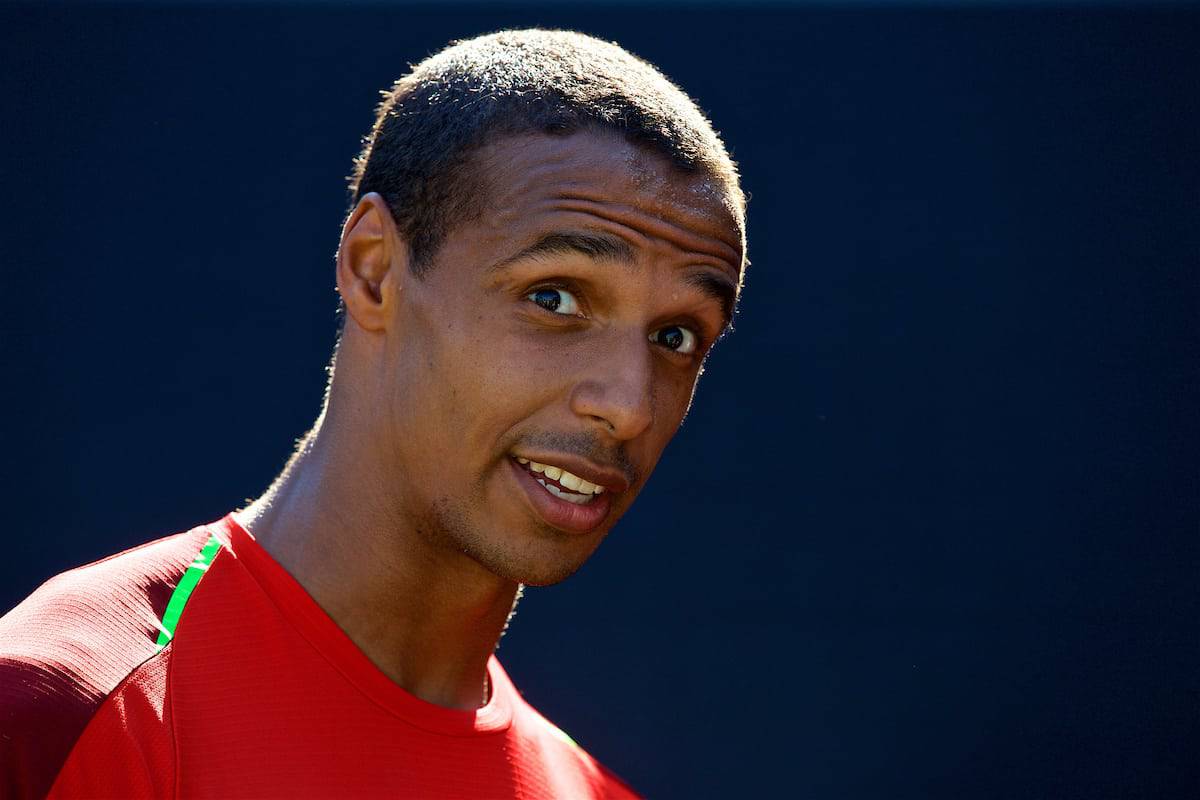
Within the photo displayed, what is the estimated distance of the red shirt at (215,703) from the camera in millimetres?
1435

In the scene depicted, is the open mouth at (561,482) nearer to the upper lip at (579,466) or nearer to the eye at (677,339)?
the upper lip at (579,466)

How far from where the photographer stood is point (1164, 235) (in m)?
3.66

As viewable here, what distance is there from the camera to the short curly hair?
1882 millimetres

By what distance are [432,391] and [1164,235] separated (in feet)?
8.58

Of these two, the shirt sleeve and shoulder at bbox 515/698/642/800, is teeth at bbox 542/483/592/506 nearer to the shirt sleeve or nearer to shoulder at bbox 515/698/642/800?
shoulder at bbox 515/698/642/800

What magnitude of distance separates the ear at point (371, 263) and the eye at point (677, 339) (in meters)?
0.39

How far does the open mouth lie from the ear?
1.04 feet

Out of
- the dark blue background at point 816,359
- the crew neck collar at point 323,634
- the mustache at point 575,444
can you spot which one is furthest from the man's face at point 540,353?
the dark blue background at point 816,359

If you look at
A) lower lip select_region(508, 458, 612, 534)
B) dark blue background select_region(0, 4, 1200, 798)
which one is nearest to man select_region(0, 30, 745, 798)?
lower lip select_region(508, 458, 612, 534)

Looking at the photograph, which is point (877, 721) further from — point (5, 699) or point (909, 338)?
point (5, 699)

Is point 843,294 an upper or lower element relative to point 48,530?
upper

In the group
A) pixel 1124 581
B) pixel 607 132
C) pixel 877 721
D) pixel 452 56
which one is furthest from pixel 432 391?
pixel 1124 581

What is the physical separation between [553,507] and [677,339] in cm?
34

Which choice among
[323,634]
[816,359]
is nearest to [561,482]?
[323,634]
